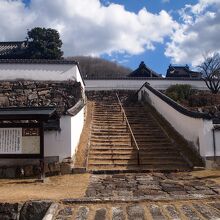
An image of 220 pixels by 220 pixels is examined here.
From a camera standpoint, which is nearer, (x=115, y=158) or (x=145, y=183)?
(x=145, y=183)

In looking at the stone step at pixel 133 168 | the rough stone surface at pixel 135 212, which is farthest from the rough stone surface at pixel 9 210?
the stone step at pixel 133 168

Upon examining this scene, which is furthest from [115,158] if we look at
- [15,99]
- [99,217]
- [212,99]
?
[212,99]

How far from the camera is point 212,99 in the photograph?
65.0 feet

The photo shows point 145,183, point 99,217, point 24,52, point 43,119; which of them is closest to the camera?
point 99,217

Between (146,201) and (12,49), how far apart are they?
28830mm

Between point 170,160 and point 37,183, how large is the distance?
422cm

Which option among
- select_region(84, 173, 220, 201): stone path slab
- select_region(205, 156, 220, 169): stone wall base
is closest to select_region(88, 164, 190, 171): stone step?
select_region(84, 173, 220, 201): stone path slab

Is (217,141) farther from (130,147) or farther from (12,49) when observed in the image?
(12,49)

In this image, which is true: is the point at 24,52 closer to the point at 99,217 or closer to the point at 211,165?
the point at 211,165

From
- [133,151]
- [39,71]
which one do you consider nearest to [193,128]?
[133,151]

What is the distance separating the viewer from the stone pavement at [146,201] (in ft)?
18.7

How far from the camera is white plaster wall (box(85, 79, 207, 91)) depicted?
77.2ft

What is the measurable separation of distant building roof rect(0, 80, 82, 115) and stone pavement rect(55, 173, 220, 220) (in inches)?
305

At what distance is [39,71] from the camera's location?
54.9ft
